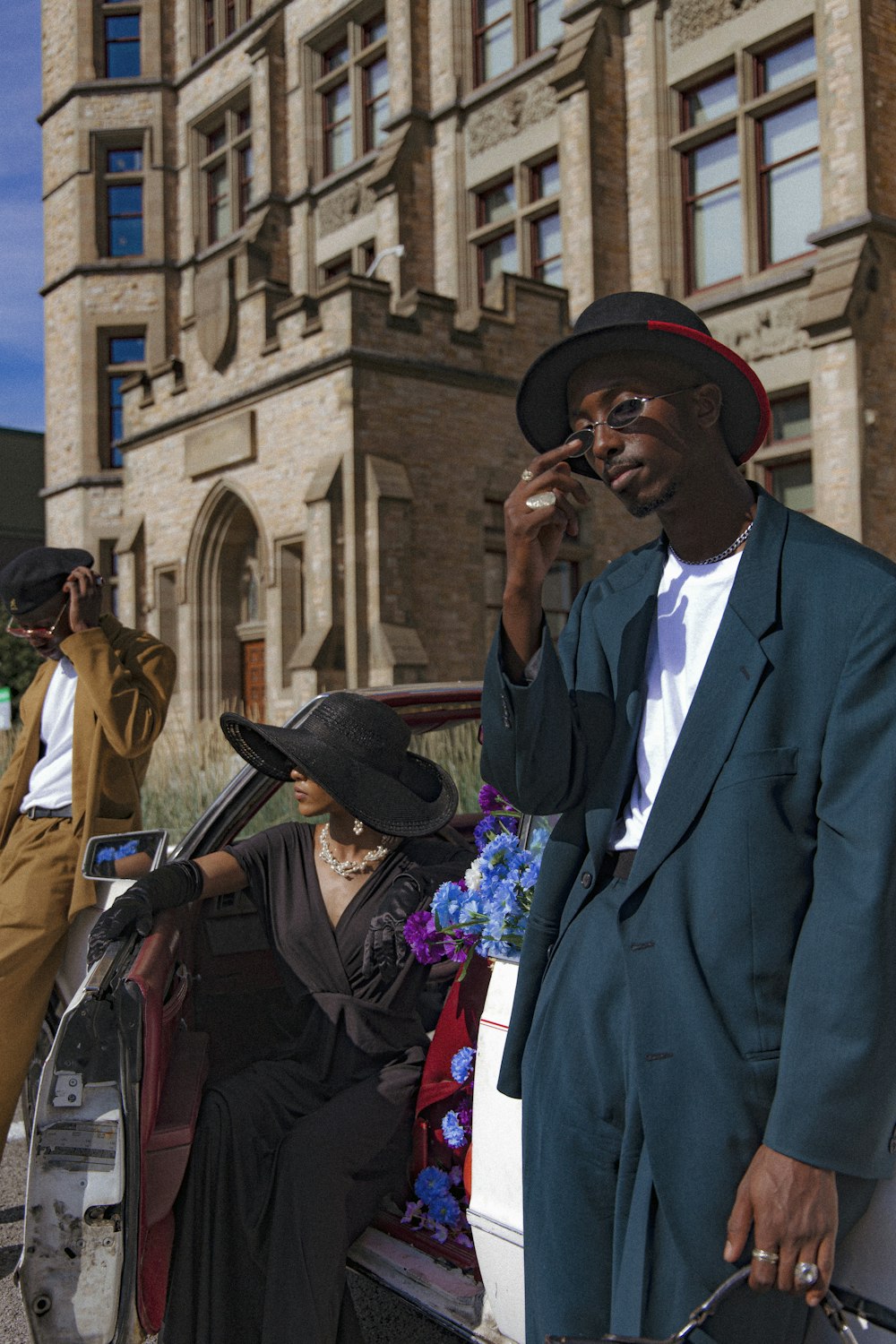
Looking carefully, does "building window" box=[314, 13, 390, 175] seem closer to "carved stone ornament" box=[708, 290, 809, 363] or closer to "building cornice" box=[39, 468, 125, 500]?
"building cornice" box=[39, 468, 125, 500]

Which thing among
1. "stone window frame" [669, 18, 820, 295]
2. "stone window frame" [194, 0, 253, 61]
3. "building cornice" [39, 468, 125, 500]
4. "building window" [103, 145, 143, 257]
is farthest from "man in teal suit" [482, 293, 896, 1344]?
"building window" [103, 145, 143, 257]

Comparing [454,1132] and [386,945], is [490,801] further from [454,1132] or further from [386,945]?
[454,1132]

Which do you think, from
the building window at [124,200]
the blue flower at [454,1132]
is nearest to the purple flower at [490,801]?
the blue flower at [454,1132]

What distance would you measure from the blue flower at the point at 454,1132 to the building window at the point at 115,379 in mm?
25849

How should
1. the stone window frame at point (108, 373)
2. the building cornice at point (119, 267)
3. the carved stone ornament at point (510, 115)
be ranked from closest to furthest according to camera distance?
the carved stone ornament at point (510, 115) < the stone window frame at point (108, 373) < the building cornice at point (119, 267)

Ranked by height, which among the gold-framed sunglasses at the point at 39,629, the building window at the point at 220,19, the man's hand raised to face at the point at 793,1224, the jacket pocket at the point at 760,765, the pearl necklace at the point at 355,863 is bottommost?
the man's hand raised to face at the point at 793,1224

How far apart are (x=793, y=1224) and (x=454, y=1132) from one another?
150 centimetres

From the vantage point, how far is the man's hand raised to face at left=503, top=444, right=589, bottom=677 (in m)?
1.85

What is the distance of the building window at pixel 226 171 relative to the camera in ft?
88.8

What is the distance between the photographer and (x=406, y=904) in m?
3.36

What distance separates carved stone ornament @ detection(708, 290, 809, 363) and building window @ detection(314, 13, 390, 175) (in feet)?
28.9

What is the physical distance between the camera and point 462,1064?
2.90 metres

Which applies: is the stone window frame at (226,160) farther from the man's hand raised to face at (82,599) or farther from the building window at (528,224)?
the man's hand raised to face at (82,599)

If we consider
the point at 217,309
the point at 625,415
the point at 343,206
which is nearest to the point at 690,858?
the point at 625,415
